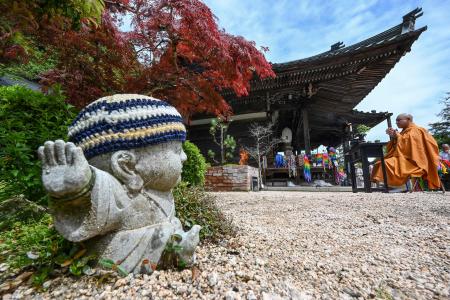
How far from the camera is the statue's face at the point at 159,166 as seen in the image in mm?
1227

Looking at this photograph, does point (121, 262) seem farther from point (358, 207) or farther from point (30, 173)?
point (358, 207)

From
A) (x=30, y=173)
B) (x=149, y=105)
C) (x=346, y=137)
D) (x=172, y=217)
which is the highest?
(x=346, y=137)

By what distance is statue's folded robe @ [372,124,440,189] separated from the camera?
4738 millimetres

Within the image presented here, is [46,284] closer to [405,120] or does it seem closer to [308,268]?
[308,268]

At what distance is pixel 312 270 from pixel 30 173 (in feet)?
7.01

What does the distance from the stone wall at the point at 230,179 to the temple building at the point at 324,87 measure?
3158mm

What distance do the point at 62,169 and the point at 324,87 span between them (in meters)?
9.39

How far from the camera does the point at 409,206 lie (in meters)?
3.09

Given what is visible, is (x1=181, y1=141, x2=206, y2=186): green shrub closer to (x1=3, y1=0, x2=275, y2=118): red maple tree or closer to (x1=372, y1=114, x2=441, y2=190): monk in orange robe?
(x1=3, y1=0, x2=275, y2=118): red maple tree

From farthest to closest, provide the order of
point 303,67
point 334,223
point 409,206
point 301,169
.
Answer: point 301,169
point 303,67
point 409,206
point 334,223

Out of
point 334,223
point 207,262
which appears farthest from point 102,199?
point 334,223

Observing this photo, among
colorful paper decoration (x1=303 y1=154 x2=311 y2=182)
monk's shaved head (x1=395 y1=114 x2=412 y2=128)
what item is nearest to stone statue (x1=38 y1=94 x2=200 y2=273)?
monk's shaved head (x1=395 y1=114 x2=412 y2=128)

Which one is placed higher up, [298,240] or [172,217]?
[172,217]

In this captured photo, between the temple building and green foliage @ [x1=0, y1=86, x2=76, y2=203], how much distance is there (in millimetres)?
7281
